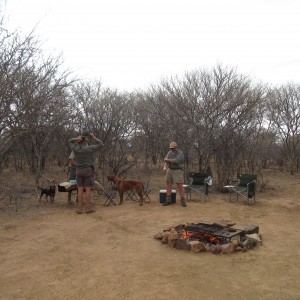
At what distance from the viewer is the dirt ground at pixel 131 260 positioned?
3734 millimetres

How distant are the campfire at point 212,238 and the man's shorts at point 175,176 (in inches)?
107

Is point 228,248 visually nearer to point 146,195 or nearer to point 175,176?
point 175,176

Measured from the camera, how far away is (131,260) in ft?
15.3

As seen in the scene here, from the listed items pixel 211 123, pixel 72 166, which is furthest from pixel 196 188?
pixel 72 166

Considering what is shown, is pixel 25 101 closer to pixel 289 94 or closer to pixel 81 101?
pixel 81 101

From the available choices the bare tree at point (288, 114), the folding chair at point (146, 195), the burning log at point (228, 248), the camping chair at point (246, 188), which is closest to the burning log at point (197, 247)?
the burning log at point (228, 248)

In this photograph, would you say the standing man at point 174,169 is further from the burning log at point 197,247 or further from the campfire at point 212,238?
the burning log at point 197,247

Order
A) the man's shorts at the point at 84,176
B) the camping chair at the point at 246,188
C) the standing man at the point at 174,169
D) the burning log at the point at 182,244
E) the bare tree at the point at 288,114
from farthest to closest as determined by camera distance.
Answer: the bare tree at the point at 288,114 → the camping chair at the point at 246,188 → the standing man at the point at 174,169 → the man's shorts at the point at 84,176 → the burning log at the point at 182,244

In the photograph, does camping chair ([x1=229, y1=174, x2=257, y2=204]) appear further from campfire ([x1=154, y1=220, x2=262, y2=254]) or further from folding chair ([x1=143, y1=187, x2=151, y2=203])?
campfire ([x1=154, y1=220, x2=262, y2=254])

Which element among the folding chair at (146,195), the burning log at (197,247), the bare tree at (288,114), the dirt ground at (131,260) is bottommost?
the dirt ground at (131,260)

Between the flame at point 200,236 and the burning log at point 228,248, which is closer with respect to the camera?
the burning log at point 228,248

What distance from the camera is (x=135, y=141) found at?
17.5m

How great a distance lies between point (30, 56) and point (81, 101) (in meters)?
6.17

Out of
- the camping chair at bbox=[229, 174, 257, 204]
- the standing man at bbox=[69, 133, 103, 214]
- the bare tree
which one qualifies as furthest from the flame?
the bare tree
